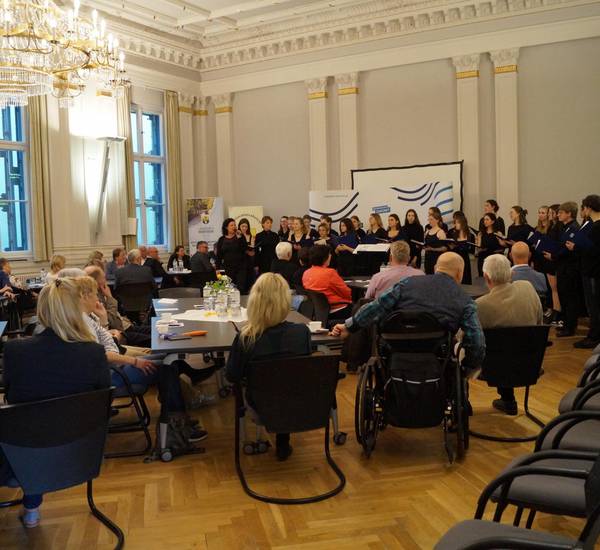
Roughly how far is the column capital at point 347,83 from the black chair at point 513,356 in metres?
8.90

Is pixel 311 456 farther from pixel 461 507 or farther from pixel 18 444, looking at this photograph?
pixel 18 444

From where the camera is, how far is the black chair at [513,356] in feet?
14.2

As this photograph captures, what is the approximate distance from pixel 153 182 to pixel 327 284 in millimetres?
8365

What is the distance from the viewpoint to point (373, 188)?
476 inches

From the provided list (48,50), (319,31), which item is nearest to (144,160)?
(319,31)

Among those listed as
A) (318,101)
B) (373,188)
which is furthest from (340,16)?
(373,188)

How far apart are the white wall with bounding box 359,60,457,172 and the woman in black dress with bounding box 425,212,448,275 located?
245 cm

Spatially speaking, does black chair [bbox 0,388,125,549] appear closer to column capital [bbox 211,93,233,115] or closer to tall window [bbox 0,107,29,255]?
tall window [bbox 0,107,29,255]

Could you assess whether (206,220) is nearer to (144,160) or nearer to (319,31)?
(144,160)

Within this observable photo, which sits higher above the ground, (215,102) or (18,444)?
(215,102)

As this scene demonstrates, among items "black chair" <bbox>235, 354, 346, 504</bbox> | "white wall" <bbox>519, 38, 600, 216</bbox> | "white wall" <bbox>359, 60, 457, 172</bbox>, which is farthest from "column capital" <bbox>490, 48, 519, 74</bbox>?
"black chair" <bbox>235, 354, 346, 504</bbox>

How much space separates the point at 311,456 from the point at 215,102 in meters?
11.2

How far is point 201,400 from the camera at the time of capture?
543 cm

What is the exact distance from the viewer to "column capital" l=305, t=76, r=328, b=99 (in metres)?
12.7
